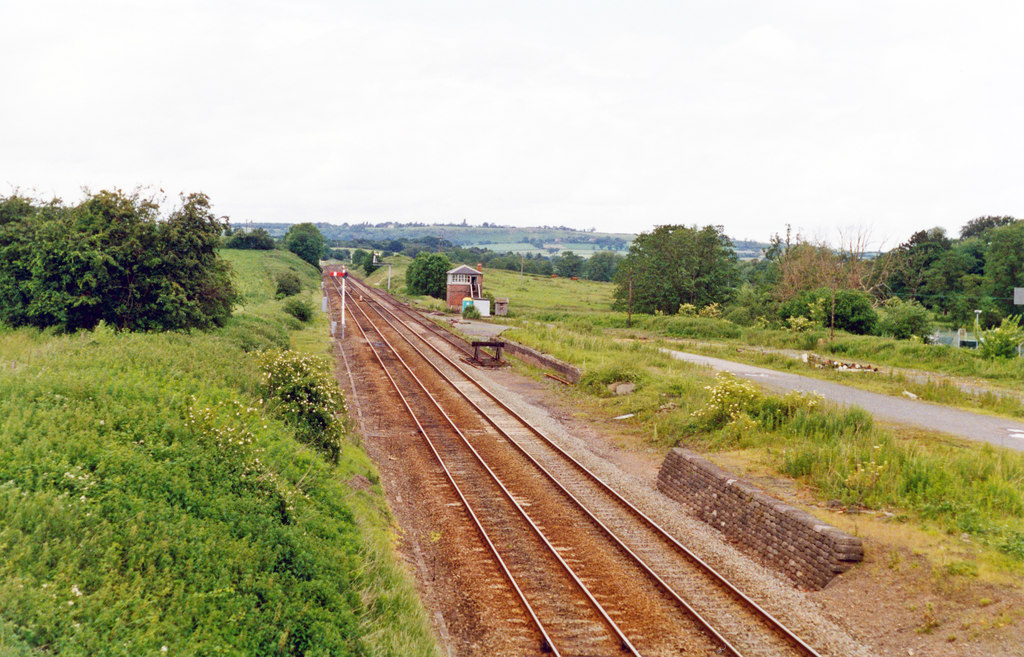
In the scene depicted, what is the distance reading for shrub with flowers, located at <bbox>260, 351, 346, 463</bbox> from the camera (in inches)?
526

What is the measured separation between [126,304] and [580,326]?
3312 centimetres

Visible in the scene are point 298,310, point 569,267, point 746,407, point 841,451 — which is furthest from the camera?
point 569,267

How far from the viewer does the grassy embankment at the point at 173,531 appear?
5938mm

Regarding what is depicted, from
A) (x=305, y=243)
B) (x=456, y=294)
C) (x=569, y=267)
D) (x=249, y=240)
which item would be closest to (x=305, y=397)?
(x=456, y=294)

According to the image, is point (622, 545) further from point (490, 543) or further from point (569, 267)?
point (569, 267)

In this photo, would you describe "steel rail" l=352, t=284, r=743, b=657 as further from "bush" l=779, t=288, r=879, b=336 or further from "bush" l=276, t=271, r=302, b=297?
"bush" l=276, t=271, r=302, b=297

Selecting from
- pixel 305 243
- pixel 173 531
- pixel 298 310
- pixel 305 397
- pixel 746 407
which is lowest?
pixel 298 310

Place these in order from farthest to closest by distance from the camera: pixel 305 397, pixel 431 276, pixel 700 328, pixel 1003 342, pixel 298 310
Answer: pixel 431 276, pixel 700 328, pixel 298 310, pixel 1003 342, pixel 305 397

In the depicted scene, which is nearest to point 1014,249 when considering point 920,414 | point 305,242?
point 920,414

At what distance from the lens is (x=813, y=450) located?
13.4 metres

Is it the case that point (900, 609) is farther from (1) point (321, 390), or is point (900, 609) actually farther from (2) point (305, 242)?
(2) point (305, 242)

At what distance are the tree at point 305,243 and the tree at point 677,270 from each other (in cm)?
7675

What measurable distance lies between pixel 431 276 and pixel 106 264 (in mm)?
60822

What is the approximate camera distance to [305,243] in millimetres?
124688
